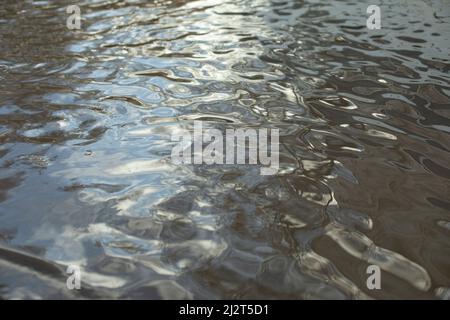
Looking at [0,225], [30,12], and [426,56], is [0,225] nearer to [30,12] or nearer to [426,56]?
[426,56]

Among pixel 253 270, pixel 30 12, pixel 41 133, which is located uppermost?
pixel 30 12

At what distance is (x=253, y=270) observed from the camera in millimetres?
1902

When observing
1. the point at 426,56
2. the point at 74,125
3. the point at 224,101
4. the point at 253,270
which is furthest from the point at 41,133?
the point at 426,56

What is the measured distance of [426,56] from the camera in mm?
4266

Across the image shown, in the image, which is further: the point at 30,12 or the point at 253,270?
the point at 30,12

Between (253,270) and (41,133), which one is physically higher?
(41,133)

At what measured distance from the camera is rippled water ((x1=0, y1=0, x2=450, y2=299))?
191 cm

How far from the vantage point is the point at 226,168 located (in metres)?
2.59

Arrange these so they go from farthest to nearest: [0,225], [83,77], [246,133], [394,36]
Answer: [394,36] → [83,77] → [246,133] → [0,225]

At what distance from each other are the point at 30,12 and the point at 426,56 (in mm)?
4596

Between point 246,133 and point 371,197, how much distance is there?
92 centimetres

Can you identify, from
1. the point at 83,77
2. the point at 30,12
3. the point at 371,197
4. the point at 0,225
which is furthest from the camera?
the point at 30,12

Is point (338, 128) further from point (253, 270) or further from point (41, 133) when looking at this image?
point (41, 133)

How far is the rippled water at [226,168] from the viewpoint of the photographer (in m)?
1.91
